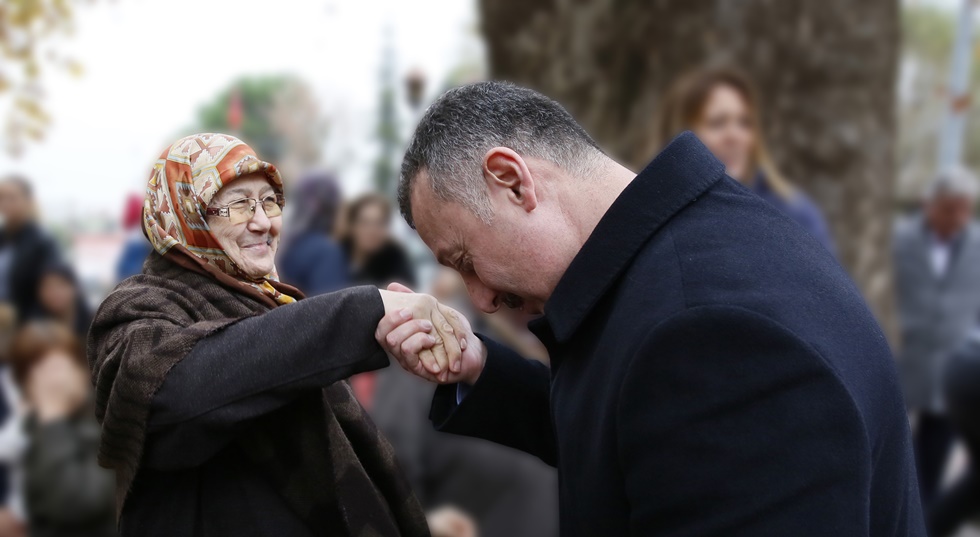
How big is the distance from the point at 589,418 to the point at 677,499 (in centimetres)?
27

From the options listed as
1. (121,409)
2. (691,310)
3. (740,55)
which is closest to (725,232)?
(691,310)

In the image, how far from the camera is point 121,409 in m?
1.99

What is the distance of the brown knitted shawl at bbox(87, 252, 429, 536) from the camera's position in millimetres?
1979

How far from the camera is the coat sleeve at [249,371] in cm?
195

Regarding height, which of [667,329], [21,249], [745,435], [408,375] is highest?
[667,329]

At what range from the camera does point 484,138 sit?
200 centimetres

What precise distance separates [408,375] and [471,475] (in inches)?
17.0

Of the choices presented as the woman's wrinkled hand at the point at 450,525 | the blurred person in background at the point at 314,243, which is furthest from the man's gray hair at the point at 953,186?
the woman's wrinkled hand at the point at 450,525

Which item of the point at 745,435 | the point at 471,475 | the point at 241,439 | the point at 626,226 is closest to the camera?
the point at 745,435

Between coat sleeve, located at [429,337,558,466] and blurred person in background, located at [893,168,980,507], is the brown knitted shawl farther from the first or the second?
blurred person in background, located at [893,168,980,507]

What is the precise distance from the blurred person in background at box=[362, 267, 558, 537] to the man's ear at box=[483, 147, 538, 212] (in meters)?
2.35

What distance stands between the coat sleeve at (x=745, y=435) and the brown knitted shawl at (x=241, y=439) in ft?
2.11

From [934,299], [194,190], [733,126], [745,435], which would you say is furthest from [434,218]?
[934,299]

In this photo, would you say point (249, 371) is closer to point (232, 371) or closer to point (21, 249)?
point (232, 371)
